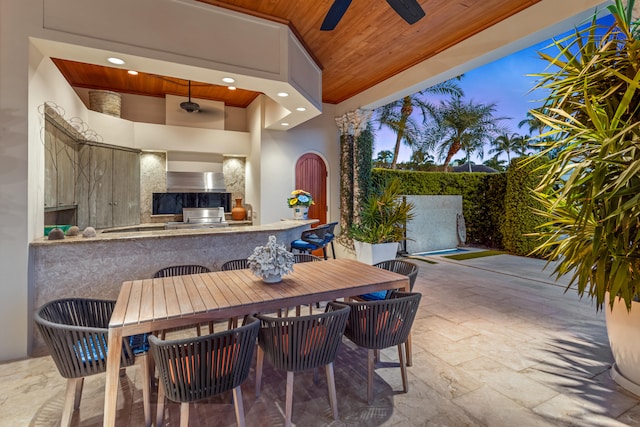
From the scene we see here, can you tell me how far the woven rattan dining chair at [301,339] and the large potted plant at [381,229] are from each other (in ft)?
13.2

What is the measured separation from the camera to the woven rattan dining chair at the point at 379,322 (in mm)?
2084

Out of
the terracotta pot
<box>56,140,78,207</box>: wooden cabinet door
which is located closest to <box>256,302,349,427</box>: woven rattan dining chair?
<box>56,140,78,207</box>: wooden cabinet door

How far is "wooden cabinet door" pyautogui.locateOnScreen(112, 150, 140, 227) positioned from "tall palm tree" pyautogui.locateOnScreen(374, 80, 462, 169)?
21.3 feet

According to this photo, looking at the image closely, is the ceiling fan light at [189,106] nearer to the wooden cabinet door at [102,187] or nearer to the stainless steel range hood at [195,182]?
the stainless steel range hood at [195,182]

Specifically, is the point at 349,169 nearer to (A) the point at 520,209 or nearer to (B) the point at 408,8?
(A) the point at 520,209

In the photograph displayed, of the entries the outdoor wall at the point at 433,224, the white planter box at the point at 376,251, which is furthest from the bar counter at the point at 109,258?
the outdoor wall at the point at 433,224

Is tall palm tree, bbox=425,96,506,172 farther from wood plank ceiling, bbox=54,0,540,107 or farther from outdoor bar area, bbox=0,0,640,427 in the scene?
wood plank ceiling, bbox=54,0,540,107

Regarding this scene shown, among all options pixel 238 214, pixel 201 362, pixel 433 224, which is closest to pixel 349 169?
pixel 238 214

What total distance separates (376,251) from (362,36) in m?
3.57

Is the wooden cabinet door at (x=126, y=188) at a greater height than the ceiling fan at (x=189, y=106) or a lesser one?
lesser

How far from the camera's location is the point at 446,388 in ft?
7.60

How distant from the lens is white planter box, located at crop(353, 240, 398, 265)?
5844 millimetres

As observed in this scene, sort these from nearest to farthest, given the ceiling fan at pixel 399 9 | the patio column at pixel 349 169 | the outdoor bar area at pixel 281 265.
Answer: the outdoor bar area at pixel 281 265, the ceiling fan at pixel 399 9, the patio column at pixel 349 169

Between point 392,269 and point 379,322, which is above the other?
point 392,269
